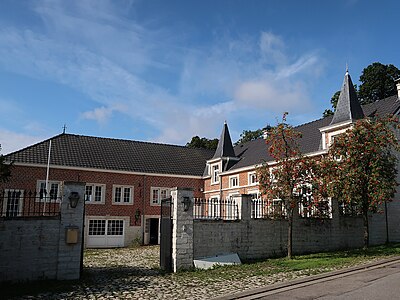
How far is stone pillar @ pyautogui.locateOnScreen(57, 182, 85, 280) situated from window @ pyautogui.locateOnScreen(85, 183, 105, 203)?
17.0m

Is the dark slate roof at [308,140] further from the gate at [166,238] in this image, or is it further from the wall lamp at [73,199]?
the wall lamp at [73,199]

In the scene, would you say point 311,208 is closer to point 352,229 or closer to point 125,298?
point 352,229

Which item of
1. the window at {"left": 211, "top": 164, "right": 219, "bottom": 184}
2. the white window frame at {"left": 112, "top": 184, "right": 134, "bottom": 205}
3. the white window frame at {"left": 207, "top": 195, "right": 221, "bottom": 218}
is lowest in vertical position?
the white window frame at {"left": 207, "top": 195, "right": 221, "bottom": 218}

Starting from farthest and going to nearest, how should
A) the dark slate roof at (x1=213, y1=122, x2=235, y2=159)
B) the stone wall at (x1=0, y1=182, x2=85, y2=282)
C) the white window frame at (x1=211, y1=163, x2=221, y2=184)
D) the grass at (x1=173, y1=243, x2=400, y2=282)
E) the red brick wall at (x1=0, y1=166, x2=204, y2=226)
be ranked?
the dark slate roof at (x1=213, y1=122, x2=235, y2=159)
the white window frame at (x1=211, y1=163, x2=221, y2=184)
the red brick wall at (x1=0, y1=166, x2=204, y2=226)
the grass at (x1=173, y1=243, x2=400, y2=282)
the stone wall at (x1=0, y1=182, x2=85, y2=282)

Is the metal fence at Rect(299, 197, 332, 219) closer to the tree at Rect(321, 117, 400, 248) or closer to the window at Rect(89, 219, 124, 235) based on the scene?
the tree at Rect(321, 117, 400, 248)

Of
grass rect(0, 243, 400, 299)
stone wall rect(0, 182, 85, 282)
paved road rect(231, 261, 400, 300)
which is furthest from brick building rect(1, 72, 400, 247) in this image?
stone wall rect(0, 182, 85, 282)

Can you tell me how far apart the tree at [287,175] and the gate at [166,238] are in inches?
169

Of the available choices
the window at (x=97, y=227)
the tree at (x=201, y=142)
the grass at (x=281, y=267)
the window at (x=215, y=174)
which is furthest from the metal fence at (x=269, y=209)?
the tree at (x=201, y=142)

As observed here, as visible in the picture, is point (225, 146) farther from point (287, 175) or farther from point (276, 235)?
point (287, 175)

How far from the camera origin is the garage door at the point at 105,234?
2723cm

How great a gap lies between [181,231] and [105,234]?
16.3 metres

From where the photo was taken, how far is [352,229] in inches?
759

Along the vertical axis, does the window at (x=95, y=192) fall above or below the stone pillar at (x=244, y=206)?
above

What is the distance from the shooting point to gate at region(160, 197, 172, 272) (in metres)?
13.5
